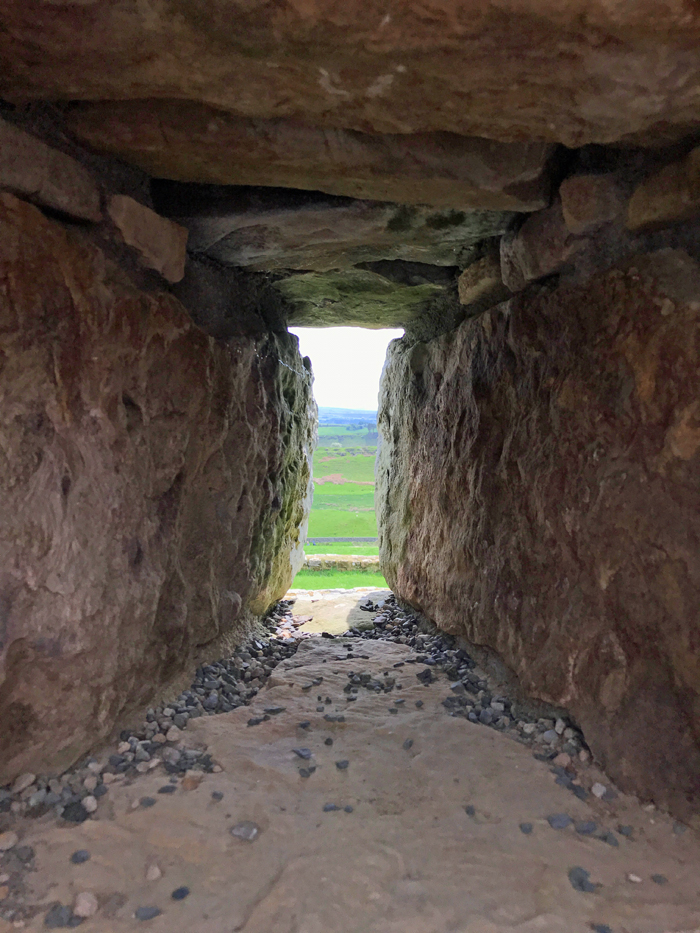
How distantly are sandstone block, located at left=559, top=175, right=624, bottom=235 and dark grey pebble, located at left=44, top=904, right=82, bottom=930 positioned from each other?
3.12 m

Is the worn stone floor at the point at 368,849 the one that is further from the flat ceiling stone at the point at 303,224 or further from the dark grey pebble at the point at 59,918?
the flat ceiling stone at the point at 303,224

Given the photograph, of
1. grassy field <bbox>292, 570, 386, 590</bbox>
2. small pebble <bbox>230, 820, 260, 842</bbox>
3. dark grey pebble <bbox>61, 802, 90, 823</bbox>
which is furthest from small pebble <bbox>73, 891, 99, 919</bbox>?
grassy field <bbox>292, 570, 386, 590</bbox>

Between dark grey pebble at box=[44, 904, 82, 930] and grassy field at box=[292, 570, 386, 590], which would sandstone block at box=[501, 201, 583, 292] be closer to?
dark grey pebble at box=[44, 904, 82, 930]

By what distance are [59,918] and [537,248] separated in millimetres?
3167

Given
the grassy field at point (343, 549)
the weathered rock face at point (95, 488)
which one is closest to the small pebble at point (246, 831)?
the weathered rock face at point (95, 488)

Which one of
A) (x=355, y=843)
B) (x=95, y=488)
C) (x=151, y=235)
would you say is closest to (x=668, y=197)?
(x=151, y=235)

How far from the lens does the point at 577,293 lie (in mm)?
2738

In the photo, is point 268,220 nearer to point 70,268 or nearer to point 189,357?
point 189,357

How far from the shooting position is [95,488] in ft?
8.20

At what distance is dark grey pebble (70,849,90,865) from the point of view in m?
1.95

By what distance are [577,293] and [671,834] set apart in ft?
7.25

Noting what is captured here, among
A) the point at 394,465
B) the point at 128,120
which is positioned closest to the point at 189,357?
the point at 128,120

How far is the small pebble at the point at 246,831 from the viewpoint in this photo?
2117 millimetres

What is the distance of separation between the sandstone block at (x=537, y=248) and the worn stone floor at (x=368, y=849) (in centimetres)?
229
